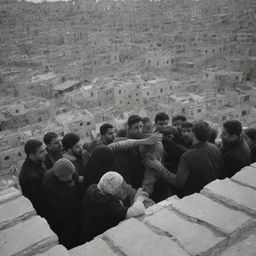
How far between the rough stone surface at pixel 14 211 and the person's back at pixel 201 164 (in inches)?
65.8

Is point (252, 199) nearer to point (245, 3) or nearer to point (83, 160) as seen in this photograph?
point (83, 160)

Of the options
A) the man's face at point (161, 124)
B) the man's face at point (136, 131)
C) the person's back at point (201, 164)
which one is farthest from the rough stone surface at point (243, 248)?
the man's face at point (161, 124)

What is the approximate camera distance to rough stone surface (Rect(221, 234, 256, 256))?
212 cm

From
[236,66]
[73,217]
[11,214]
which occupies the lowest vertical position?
[236,66]

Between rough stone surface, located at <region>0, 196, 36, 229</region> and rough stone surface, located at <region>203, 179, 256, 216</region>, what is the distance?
154 centimetres

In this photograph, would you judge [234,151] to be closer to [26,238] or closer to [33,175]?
[33,175]

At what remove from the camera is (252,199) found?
2557mm

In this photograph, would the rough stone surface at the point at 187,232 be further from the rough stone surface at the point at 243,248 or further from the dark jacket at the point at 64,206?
the dark jacket at the point at 64,206

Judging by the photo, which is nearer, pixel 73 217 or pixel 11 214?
pixel 11 214

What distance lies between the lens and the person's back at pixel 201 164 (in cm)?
338

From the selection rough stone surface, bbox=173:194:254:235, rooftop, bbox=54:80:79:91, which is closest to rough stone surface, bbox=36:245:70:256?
rough stone surface, bbox=173:194:254:235

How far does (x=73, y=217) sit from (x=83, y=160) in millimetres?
1205

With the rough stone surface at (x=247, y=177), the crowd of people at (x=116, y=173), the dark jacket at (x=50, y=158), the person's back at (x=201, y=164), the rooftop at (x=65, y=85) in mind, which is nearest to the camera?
the rough stone surface at (x=247, y=177)

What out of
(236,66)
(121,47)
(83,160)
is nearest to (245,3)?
(121,47)
